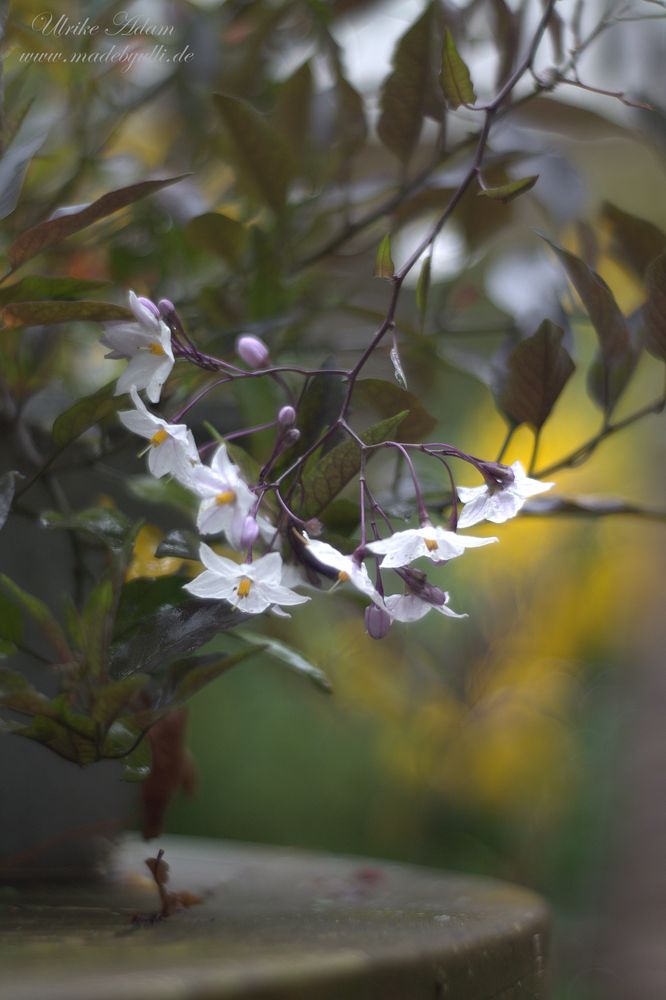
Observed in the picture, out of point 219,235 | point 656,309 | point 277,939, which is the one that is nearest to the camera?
point 277,939

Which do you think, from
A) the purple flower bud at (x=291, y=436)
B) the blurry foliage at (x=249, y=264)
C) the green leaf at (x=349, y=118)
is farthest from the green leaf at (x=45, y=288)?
the green leaf at (x=349, y=118)

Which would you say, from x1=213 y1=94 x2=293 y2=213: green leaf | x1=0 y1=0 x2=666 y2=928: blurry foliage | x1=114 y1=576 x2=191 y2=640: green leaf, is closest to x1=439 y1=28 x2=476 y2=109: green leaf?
x1=0 y1=0 x2=666 y2=928: blurry foliage

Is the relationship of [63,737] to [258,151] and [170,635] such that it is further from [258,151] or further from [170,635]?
[258,151]

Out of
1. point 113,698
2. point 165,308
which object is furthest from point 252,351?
point 113,698

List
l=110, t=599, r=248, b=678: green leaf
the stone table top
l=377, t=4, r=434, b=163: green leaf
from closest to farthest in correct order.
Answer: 1. the stone table top
2. l=110, t=599, r=248, b=678: green leaf
3. l=377, t=4, r=434, b=163: green leaf

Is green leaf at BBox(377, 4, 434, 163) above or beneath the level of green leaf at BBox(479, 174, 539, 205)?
above

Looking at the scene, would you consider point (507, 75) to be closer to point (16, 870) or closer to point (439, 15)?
point (439, 15)

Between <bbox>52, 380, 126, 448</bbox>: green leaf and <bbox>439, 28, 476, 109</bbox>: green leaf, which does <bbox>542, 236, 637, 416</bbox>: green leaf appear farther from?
<bbox>52, 380, 126, 448</bbox>: green leaf
